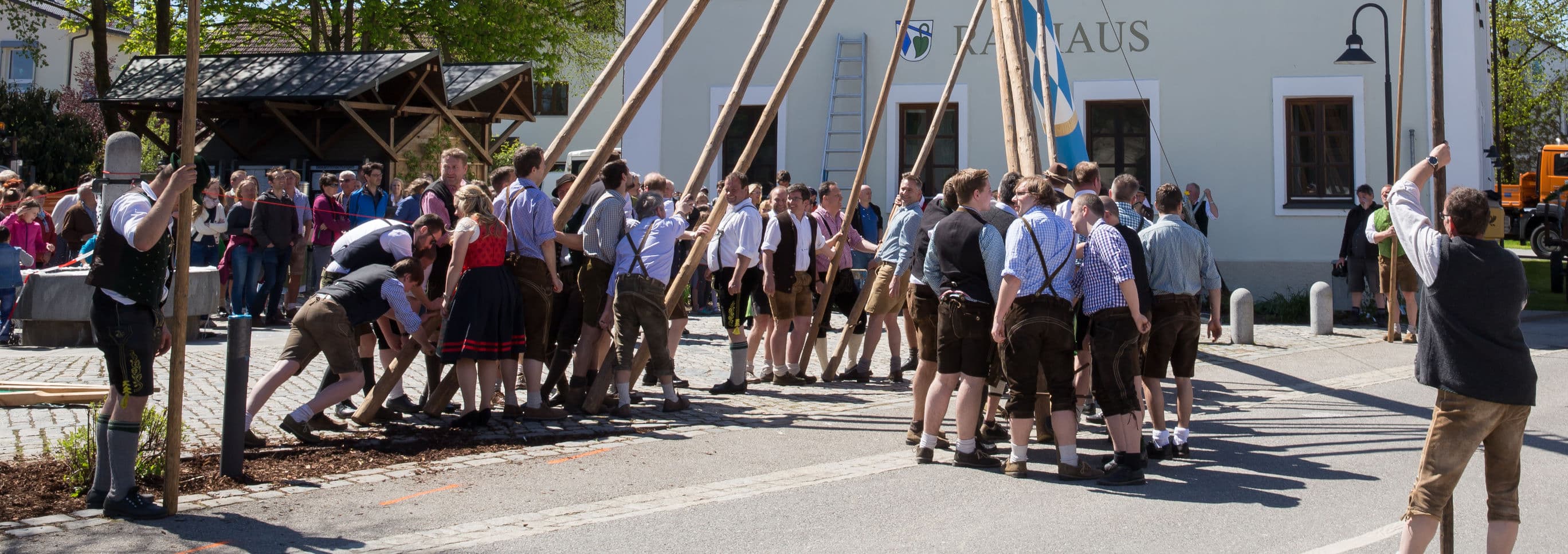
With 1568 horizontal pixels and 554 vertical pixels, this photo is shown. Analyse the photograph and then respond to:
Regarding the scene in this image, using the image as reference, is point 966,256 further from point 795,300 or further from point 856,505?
point 795,300

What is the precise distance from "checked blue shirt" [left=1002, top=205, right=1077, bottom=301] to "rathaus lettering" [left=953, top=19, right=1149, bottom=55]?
12.1 m

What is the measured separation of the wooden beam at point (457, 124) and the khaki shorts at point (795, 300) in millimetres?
11289

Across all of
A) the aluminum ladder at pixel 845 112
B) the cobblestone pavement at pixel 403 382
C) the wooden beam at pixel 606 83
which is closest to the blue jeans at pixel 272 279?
the cobblestone pavement at pixel 403 382

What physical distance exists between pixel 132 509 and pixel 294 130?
50.2ft

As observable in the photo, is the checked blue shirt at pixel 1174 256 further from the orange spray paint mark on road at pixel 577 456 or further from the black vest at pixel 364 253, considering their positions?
the black vest at pixel 364 253

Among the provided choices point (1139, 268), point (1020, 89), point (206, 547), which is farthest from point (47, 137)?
point (1139, 268)

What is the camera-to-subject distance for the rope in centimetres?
1845

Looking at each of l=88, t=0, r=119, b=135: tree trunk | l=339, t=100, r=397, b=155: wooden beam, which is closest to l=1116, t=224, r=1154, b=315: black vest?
l=339, t=100, r=397, b=155: wooden beam

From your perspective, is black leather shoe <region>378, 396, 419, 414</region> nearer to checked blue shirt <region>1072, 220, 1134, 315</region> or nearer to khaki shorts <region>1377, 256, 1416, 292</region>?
checked blue shirt <region>1072, 220, 1134, 315</region>

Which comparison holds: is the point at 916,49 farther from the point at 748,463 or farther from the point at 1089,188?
the point at 748,463

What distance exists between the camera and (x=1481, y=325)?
4.85 metres

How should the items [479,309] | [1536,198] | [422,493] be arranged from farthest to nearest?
1. [1536,198]
2. [479,309]
3. [422,493]

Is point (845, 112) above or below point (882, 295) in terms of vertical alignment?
above

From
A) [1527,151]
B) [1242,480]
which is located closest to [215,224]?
[1242,480]
